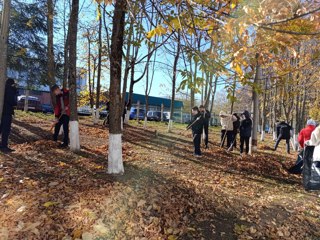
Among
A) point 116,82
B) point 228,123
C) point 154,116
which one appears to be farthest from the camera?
point 154,116

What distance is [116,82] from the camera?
202 inches

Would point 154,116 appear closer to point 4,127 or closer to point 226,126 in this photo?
point 226,126

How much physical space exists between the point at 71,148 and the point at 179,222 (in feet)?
13.5

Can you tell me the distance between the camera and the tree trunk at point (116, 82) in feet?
16.8

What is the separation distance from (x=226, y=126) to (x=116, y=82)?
22.4 ft

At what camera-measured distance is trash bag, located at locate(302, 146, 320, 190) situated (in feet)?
18.1

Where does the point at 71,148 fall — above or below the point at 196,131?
below

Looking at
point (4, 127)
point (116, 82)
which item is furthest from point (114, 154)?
point (4, 127)

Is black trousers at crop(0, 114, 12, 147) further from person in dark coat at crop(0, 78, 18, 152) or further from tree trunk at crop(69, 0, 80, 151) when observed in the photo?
tree trunk at crop(69, 0, 80, 151)

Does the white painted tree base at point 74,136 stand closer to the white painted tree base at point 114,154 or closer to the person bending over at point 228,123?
the white painted tree base at point 114,154

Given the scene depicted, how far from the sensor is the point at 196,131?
8172 millimetres

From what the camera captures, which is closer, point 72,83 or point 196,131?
point 72,83

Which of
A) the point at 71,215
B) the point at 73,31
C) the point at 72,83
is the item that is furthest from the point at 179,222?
the point at 73,31

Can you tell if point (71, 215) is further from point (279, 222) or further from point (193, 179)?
point (279, 222)
